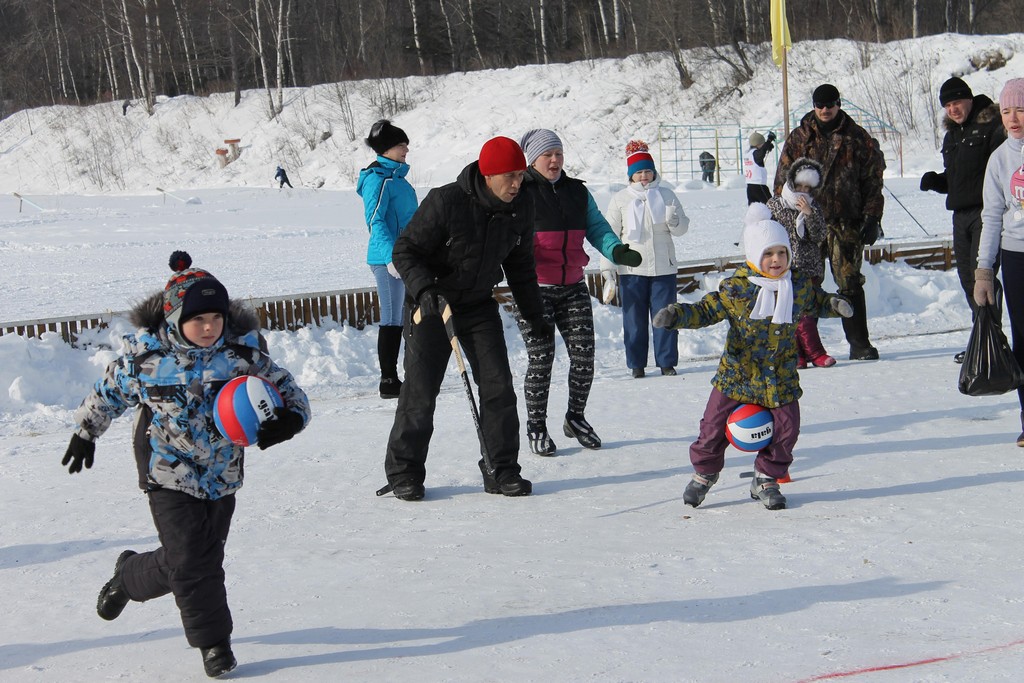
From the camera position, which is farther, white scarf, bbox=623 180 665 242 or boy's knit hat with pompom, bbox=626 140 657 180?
white scarf, bbox=623 180 665 242

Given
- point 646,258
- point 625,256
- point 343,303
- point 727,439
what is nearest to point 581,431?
point 625,256

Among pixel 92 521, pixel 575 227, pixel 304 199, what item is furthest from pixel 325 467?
pixel 304 199

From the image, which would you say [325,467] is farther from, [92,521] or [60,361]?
[60,361]

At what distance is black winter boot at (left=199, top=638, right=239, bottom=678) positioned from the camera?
3.65 m

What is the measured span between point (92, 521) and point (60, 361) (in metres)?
3.46

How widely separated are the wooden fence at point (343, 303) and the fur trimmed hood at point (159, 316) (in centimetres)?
462

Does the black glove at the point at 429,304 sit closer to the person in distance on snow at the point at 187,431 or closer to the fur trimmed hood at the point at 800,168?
the person in distance on snow at the point at 187,431

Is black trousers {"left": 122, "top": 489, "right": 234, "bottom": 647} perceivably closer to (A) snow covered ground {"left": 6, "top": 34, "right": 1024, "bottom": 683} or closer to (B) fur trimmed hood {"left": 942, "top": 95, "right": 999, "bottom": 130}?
(A) snow covered ground {"left": 6, "top": 34, "right": 1024, "bottom": 683}

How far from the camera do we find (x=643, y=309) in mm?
8727

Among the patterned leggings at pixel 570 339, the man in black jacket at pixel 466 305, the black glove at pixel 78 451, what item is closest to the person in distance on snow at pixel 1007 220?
the patterned leggings at pixel 570 339

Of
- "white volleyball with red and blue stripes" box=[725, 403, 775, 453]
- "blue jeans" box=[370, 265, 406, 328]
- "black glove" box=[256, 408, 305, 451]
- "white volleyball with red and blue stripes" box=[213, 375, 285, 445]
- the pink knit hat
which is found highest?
the pink knit hat

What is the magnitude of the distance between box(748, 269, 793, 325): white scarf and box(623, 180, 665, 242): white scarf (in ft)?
11.8

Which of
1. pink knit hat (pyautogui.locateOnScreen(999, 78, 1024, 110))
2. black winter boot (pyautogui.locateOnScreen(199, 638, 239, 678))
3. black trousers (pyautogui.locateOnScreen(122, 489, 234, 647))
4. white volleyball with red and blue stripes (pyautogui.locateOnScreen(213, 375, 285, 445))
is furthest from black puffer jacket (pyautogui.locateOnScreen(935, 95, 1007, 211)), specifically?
black winter boot (pyautogui.locateOnScreen(199, 638, 239, 678))

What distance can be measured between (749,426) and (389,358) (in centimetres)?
396
